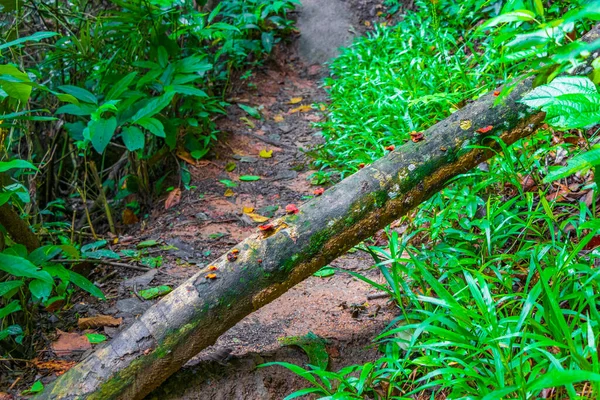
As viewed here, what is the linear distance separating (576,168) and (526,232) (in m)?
1.19

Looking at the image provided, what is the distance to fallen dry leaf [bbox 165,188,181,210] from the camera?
385 centimetres

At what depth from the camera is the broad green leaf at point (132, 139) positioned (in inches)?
123

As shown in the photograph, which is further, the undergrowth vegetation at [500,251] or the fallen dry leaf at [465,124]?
the fallen dry leaf at [465,124]

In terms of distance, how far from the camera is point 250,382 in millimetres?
2109

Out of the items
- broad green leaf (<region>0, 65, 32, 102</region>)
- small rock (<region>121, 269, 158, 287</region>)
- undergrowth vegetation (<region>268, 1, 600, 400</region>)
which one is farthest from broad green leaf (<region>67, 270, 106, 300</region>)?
undergrowth vegetation (<region>268, 1, 600, 400</region>)

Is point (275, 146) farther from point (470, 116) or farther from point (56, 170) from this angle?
point (470, 116)

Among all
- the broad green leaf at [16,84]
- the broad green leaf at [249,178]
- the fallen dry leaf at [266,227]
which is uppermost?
the broad green leaf at [16,84]

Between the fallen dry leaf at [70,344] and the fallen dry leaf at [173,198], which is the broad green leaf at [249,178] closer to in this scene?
the fallen dry leaf at [173,198]

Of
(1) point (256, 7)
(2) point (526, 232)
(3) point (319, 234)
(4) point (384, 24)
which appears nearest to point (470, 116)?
(2) point (526, 232)

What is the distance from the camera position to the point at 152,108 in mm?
3221

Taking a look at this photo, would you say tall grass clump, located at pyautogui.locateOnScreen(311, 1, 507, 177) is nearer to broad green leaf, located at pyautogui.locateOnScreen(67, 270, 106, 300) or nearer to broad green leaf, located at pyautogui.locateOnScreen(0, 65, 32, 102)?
broad green leaf, located at pyautogui.locateOnScreen(67, 270, 106, 300)

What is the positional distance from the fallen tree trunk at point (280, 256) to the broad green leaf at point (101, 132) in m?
1.19

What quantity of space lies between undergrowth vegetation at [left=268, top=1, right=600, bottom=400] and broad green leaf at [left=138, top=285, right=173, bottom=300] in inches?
40.7

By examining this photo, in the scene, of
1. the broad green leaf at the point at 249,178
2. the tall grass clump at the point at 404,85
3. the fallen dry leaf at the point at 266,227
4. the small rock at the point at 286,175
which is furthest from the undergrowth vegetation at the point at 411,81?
the fallen dry leaf at the point at 266,227
